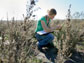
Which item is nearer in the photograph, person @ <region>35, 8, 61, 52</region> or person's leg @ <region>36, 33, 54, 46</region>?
person @ <region>35, 8, 61, 52</region>

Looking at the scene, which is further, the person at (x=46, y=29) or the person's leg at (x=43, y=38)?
the person's leg at (x=43, y=38)

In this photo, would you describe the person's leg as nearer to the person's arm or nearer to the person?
the person

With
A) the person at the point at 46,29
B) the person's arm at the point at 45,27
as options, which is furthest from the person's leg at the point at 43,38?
the person's arm at the point at 45,27

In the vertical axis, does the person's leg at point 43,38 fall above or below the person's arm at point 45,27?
below

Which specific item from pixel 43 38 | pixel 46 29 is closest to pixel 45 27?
pixel 46 29

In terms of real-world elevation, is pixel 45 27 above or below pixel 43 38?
above

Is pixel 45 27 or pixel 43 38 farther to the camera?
pixel 43 38

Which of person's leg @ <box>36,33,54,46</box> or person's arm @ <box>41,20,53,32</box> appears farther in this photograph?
person's leg @ <box>36,33,54,46</box>

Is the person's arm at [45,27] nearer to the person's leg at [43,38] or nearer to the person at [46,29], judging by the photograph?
the person at [46,29]

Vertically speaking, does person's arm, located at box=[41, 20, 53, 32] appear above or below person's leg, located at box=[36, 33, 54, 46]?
above

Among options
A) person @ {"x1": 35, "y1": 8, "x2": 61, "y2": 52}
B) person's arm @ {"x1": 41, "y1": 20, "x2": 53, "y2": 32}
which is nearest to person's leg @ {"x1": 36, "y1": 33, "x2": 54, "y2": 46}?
person @ {"x1": 35, "y1": 8, "x2": 61, "y2": 52}

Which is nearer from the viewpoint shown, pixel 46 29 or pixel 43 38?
pixel 46 29

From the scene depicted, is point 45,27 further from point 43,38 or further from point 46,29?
point 43,38

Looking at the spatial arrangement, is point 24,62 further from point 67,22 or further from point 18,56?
point 67,22
